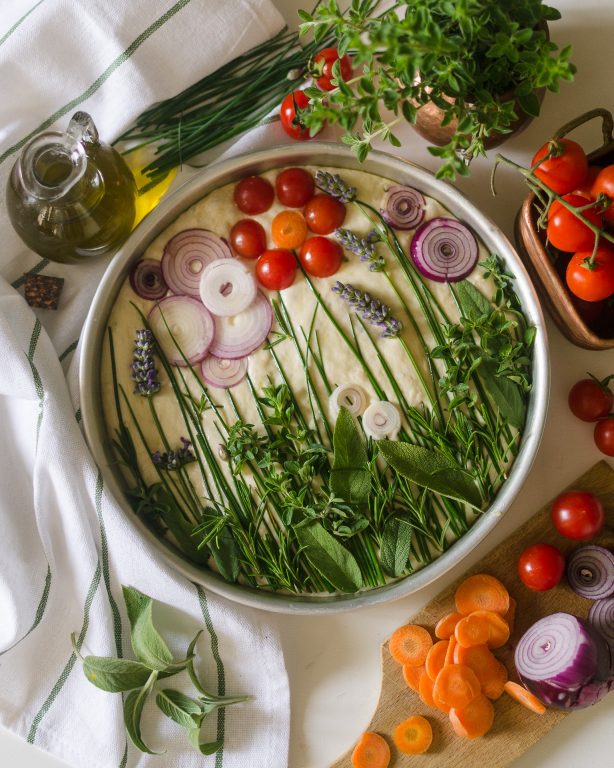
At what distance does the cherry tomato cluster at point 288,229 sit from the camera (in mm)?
1468

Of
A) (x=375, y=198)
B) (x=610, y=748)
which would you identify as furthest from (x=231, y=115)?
(x=610, y=748)

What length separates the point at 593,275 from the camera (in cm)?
133

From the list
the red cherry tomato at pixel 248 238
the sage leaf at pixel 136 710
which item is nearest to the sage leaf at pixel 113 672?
the sage leaf at pixel 136 710

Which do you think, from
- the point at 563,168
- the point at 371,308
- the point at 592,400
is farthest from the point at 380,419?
the point at 563,168

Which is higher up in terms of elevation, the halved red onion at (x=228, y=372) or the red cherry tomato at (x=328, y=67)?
the red cherry tomato at (x=328, y=67)

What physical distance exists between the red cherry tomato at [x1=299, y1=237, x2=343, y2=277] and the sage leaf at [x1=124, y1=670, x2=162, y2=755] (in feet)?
2.62

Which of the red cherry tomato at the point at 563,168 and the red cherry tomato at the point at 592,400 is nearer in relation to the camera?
the red cherry tomato at the point at 563,168

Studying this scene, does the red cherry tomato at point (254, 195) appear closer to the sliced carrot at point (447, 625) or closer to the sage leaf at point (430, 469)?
the sage leaf at point (430, 469)

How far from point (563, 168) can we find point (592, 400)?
1.48ft

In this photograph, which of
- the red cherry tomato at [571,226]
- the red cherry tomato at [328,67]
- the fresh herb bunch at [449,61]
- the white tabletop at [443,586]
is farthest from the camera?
the white tabletop at [443,586]

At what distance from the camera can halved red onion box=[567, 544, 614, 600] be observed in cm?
151

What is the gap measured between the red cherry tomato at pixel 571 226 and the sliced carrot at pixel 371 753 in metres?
0.98

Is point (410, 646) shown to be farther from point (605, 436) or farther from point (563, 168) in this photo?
point (563, 168)

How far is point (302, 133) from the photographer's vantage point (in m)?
1.51
